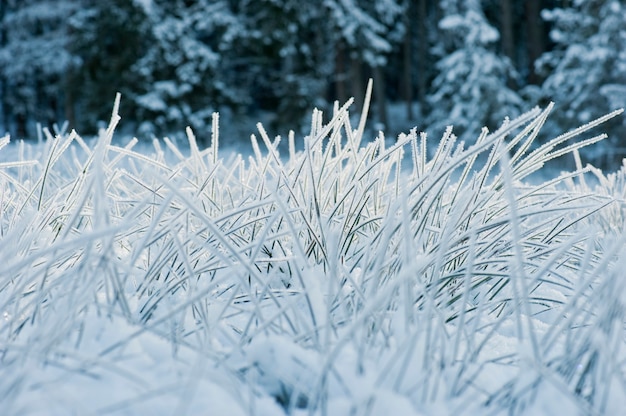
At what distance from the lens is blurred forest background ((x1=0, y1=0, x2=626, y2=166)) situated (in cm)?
1030

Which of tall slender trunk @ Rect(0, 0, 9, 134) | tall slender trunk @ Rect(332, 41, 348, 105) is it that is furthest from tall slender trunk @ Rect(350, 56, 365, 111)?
tall slender trunk @ Rect(0, 0, 9, 134)

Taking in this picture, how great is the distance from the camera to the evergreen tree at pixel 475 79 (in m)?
11.3

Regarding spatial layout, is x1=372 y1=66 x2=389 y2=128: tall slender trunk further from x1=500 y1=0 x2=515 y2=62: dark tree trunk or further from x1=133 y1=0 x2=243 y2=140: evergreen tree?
x1=133 y1=0 x2=243 y2=140: evergreen tree

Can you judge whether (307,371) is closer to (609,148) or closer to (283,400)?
Result: (283,400)

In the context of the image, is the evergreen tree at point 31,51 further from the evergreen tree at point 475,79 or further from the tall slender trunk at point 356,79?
the evergreen tree at point 475,79

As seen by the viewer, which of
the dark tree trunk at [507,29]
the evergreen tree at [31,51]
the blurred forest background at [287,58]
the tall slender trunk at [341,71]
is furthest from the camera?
the evergreen tree at [31,51]

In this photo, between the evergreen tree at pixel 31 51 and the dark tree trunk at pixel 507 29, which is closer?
the dark tree trunk at pixel 507 29

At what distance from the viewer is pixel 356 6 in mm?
12555

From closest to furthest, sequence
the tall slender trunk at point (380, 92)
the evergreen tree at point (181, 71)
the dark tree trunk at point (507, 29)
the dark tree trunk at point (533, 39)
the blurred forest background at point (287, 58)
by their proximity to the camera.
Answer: the blurred forest background at point (287, 58) → the evergreen tree at point (181, 71) → the dark tree trunk at point (507, 29) → the dark tree trunk at point (533, 39) → the tall slender trunk at point (380, 92)

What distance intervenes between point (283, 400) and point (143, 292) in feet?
1.47

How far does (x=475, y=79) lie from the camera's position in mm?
11391

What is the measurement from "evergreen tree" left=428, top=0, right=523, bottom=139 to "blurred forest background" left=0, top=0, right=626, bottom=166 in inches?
1.1

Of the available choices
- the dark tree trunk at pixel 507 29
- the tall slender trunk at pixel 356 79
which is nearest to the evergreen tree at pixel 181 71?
the tall slender trunk at pixel 356 79

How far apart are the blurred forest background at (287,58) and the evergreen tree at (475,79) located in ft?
0.09
